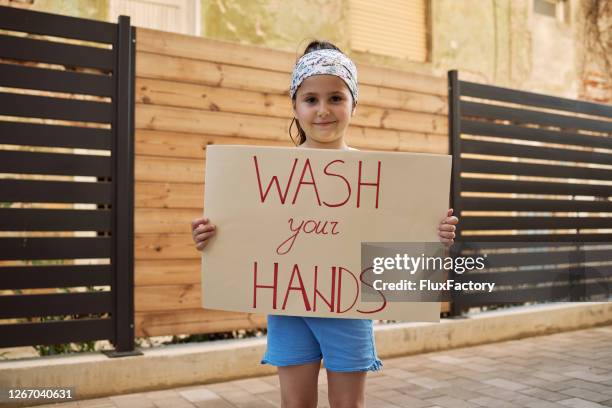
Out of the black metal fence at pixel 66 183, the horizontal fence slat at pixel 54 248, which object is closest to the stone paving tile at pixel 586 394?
the black metal fence at pixel 66 183

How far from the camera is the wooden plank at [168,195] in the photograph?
4.09 metres

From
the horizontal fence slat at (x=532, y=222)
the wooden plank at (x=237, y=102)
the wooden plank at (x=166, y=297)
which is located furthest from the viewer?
the horizontal fence slat at (x=532, y=222)

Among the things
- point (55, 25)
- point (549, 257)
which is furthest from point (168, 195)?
point (549, 257)

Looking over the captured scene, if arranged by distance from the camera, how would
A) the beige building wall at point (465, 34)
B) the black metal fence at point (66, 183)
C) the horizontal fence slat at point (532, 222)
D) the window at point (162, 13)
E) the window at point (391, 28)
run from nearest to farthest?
the black metal fence at point (66, 183) → the horizontal fence slat at point (532, 222) → the window at point (162, 13) → the beige building wall at point (465, 34) → the window at point (391, 28)

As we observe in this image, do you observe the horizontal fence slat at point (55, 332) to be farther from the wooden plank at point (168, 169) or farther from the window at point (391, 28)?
the window at point (391, 28)

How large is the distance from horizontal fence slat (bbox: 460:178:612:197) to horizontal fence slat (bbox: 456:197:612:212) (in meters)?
0.09

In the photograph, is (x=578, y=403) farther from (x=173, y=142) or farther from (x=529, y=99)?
(x=529, y=99)

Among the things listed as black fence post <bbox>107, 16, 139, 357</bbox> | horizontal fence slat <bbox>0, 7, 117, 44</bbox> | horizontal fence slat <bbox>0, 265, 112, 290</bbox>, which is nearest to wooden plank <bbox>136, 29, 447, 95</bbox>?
black fence post <bbox>107, 16, 139, 357</bbox>

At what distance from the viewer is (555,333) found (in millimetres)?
5809

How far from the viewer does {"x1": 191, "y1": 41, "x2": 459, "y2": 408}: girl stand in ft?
6.49

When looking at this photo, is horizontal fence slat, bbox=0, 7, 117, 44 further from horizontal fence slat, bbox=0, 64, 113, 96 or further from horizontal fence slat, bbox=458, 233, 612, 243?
horizontal fence slat, bbox=458, 233, 612, 243

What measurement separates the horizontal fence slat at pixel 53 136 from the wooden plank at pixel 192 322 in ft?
3.98

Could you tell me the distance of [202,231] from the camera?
2.02 m

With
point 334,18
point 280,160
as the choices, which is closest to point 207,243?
point 280,160
